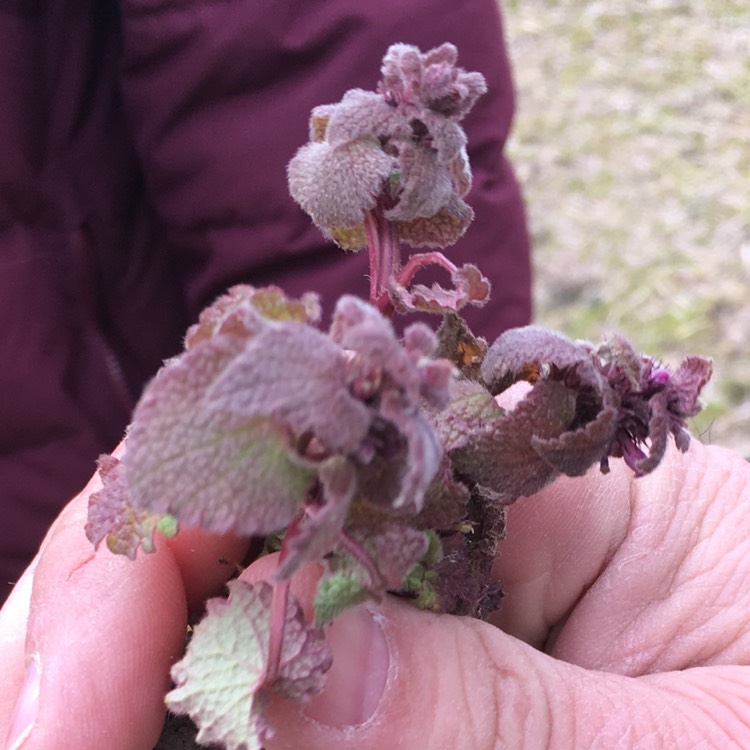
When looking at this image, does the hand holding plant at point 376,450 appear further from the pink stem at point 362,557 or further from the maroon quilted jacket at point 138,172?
the maroon quilted jacket at point 138,172

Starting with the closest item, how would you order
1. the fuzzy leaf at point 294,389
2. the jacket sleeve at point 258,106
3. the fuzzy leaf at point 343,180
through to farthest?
the fuzzy leaf at point 294,389 → the fuzzy leaf at point 343,180 → the jacket sleeve at point 258,106

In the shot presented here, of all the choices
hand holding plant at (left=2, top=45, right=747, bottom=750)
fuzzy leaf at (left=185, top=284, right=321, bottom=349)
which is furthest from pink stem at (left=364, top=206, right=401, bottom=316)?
fuzzy leaf at (left=185, top=284, right=321, bottom=349)

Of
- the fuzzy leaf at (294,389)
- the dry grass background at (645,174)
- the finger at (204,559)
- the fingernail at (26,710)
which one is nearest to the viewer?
the fuzzy leaf at (294,389)

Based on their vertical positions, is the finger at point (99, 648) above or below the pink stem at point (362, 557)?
below

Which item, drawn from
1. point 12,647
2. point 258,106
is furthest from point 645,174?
point 12,647

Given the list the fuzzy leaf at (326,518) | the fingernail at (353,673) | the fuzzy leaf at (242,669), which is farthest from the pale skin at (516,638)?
the fuzzy leaf at (326,518)

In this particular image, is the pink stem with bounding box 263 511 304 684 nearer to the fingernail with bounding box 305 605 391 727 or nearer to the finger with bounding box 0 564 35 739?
the fingernail with bounding box 305 605 391 727

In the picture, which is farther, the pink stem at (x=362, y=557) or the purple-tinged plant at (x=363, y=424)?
the pink stem at (x=362, y=557)
